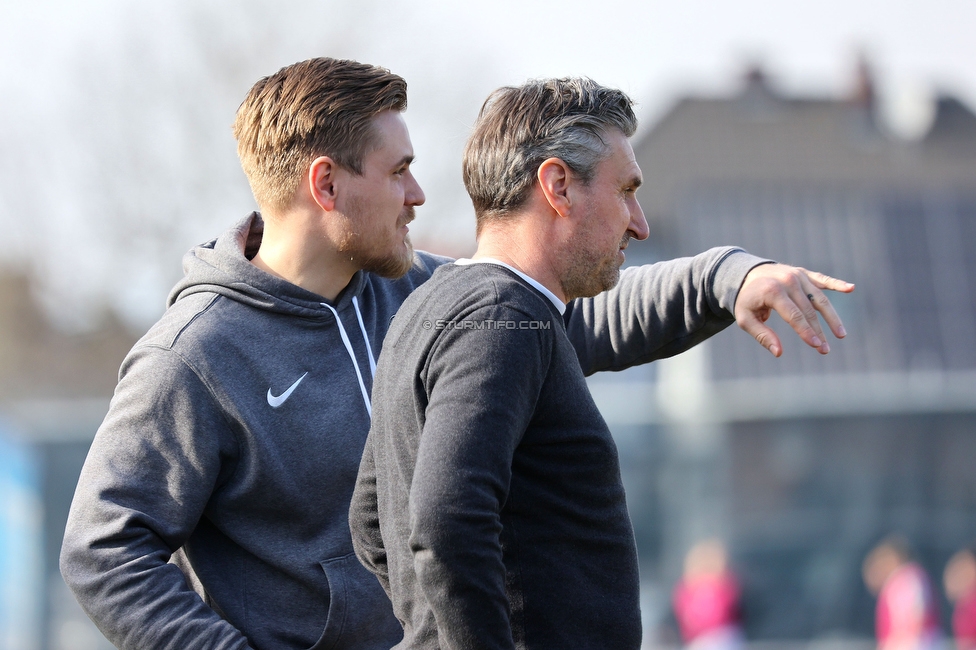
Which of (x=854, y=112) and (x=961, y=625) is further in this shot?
(x=854, y=112)

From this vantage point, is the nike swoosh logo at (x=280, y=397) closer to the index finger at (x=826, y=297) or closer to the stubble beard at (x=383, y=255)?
the stubble beard at (x=383, y=255)

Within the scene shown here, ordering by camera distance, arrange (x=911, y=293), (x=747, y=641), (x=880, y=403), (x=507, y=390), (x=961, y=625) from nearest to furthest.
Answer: (x=507, y=390), (x=961, y=625), (x=747, y=641), (x=880, y=403), (x=911, y=293)

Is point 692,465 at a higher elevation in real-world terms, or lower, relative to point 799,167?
lower

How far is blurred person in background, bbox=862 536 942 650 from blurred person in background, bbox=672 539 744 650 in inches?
57.8

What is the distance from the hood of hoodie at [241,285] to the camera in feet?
8.18

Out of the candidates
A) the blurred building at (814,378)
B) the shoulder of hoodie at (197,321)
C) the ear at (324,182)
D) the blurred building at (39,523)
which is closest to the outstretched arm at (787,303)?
the shoulder of hoodie at (197,321)

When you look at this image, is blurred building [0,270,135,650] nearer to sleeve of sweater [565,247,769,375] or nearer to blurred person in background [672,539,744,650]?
blurred person in background [672,539,744,650]

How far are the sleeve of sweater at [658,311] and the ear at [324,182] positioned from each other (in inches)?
26.8

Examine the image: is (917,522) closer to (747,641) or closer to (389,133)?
(747,641)

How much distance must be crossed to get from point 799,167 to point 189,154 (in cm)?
1383

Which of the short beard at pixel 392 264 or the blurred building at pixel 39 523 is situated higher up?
the short beard at pixel 392 264

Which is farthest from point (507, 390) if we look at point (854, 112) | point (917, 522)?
point (854, 112)

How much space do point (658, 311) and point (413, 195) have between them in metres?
0.64

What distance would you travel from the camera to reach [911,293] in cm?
2088
